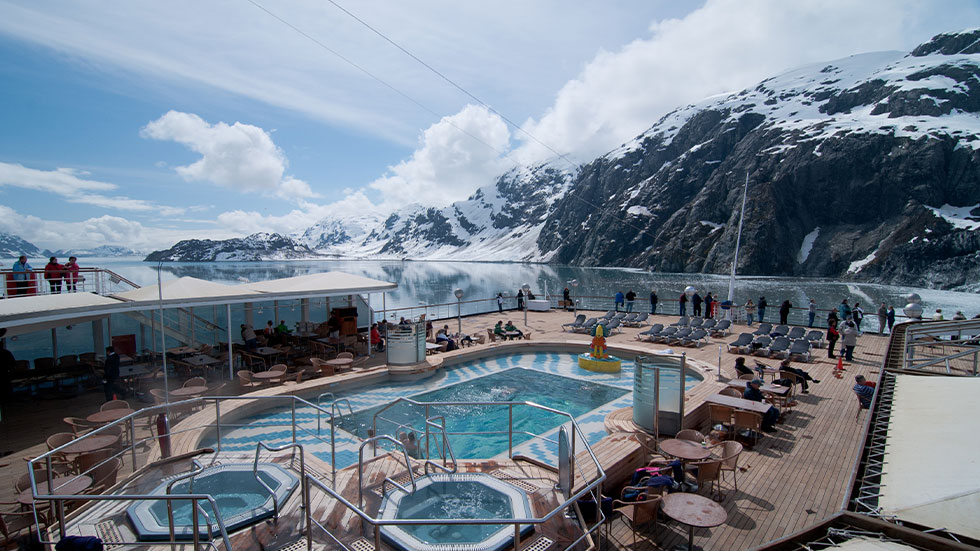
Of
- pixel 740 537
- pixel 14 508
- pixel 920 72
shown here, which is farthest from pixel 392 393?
pixel 920 72

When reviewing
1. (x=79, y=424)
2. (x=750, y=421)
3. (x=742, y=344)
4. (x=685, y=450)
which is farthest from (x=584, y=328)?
(x=79, y=424)

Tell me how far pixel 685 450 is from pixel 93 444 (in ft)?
24.3

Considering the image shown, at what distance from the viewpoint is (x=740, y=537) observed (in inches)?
A: 195

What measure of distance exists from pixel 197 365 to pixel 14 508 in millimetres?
5595

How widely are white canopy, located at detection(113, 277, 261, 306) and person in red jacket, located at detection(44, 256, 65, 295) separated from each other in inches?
94.7

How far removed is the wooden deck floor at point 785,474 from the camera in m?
5.00

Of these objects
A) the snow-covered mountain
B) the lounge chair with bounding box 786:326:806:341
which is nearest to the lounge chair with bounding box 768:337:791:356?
the lounge chair with bounding box 786:326:806:341

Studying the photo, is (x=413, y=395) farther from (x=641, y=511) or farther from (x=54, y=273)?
(x=54, y=273)

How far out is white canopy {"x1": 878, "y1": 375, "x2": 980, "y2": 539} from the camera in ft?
11.1

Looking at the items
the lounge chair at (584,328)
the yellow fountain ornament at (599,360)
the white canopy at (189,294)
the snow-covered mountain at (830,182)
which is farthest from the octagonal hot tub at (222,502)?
the snow-covered mountain at (830,182)

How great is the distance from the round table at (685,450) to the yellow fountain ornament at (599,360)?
6261 millimetres

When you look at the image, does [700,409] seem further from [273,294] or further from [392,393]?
[273,294]

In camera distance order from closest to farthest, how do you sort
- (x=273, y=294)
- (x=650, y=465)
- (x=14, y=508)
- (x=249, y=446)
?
(x=14, y=508) < (x=650, y=465) < (x=249, y=446) < (x=273, y=294)

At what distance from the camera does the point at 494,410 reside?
10.2 m
